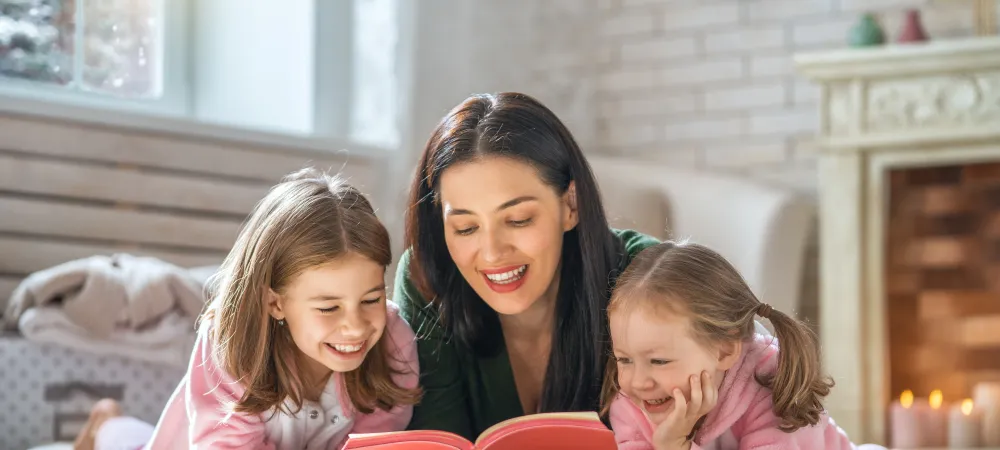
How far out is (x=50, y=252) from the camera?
3184 mm

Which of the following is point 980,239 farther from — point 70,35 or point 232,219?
point 70,35

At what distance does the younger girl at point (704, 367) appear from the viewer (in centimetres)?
158

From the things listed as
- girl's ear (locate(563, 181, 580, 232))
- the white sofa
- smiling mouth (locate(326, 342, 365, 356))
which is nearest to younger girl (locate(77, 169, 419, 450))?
smiling mouth (locate(326, 342, 365, 356))

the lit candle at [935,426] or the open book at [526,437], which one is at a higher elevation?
the open book at [526,437]

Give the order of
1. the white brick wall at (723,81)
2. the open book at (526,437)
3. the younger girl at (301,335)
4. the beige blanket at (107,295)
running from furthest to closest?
the white brick wall at (723,81) → the beige blanket at (107,295) → the younger girl at (301,335) → the open book at (526,437)

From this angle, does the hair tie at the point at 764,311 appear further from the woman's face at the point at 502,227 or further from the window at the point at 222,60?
the window at the point at 222,60

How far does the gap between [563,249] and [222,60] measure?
7.30 ft

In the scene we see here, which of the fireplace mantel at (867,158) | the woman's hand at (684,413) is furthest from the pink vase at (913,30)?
the woman's hand at (684,413)

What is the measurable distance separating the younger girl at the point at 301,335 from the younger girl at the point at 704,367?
37cm

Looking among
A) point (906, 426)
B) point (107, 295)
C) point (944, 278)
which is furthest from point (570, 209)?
point (944, 278)

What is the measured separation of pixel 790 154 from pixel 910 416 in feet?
3.30

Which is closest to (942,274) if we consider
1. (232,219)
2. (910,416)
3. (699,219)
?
(910,416)

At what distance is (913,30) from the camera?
3475 mm

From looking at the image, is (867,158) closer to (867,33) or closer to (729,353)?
(867,33)
